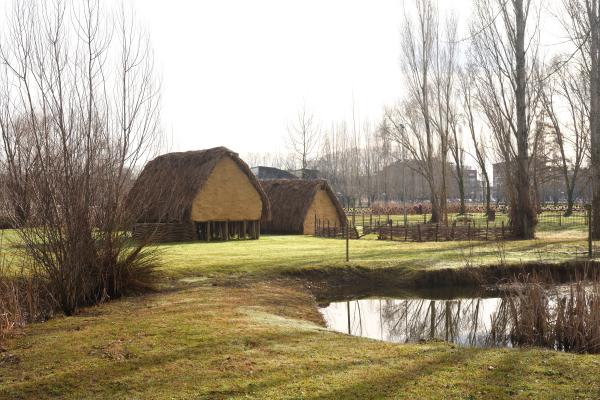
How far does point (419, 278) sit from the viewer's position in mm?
12742

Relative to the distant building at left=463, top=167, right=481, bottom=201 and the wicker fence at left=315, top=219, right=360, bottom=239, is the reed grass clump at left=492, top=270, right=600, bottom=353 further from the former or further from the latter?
the distant building at left=463, top=167, right=481, bottom=201

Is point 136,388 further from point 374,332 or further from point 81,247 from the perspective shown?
point 374,332

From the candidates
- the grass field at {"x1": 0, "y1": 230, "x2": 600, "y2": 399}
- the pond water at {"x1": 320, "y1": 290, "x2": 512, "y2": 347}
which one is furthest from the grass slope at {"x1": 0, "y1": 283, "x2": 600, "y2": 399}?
the pond water at {"x1": 320, "y1": 290, "x2": 512, "y2": 347}

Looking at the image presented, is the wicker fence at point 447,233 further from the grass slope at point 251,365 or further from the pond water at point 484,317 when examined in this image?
the grass slope at point 251,365

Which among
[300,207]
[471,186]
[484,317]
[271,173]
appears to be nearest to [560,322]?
[484,317]

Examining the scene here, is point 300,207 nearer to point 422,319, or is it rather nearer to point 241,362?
point 422,319

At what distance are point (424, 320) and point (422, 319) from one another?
0.24 ft

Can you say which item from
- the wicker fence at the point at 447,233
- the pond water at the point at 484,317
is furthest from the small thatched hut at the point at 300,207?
the pond water at the point at 484,317

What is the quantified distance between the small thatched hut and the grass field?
57.9 ft

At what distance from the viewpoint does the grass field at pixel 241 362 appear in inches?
192

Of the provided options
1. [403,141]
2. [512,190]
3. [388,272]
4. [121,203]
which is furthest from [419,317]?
[403,141]

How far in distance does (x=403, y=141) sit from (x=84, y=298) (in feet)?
108

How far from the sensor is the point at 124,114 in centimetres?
911

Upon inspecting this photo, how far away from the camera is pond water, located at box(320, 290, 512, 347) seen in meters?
8.52
